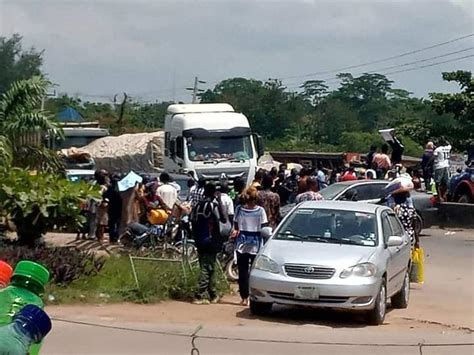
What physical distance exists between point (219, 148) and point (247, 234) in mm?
15098

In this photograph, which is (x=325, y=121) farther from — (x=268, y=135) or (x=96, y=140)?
(x=96, y=140)

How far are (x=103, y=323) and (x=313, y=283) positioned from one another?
96.8 inches

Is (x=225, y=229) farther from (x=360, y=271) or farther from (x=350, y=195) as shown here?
(x=350, y=195)

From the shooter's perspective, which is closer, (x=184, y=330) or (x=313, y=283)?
(x=184, y=330)

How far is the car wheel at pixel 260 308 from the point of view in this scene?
11.7 m

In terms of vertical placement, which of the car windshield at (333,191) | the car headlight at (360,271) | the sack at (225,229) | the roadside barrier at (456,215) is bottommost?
the roadside barrier at (456,215)

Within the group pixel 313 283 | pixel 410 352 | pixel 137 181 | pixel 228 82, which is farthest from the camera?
pixel 228 82

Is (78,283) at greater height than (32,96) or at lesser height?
lesser

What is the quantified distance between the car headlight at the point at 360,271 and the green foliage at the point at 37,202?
5.31m

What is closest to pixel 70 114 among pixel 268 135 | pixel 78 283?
pixel 268 135

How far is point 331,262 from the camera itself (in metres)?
11.4

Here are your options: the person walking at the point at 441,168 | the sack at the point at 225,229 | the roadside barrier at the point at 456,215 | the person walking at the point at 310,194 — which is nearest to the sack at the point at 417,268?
the person walking at the point at 310,194

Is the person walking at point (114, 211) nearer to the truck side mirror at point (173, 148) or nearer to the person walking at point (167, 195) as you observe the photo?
the person walking at point (167, 195)

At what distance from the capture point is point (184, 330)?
33.9 feet
